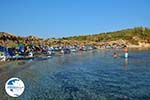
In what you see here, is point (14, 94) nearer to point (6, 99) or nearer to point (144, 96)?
point (6, 99)

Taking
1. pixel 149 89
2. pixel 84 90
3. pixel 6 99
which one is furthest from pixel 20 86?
pixel 149 89

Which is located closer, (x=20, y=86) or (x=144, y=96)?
(x=20, y=86)

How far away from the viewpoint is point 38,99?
27.9 meters

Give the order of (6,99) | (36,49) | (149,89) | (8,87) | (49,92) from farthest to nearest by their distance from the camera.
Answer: (36,49) → (149,89) → (49,92) → (6,99) → (8,87)

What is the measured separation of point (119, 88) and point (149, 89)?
311 cm

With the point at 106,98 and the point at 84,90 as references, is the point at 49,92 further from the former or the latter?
the point at 106,98

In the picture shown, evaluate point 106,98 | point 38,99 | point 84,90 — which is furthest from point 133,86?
point 38,99

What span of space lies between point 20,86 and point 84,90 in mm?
20959

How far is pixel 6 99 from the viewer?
26.2 metres

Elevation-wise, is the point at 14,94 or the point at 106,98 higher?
the point at 14,94

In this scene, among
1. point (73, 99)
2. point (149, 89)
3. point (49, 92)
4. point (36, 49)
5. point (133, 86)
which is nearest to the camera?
point (73, 99)

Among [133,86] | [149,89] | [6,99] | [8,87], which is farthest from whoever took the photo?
[133,86]

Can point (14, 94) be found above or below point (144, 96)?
above

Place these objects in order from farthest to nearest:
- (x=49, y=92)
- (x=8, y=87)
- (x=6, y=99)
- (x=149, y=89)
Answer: (x=149, y=89)
(x=49, y=92)
(x=6, y=99)
(x=8, y=87)
